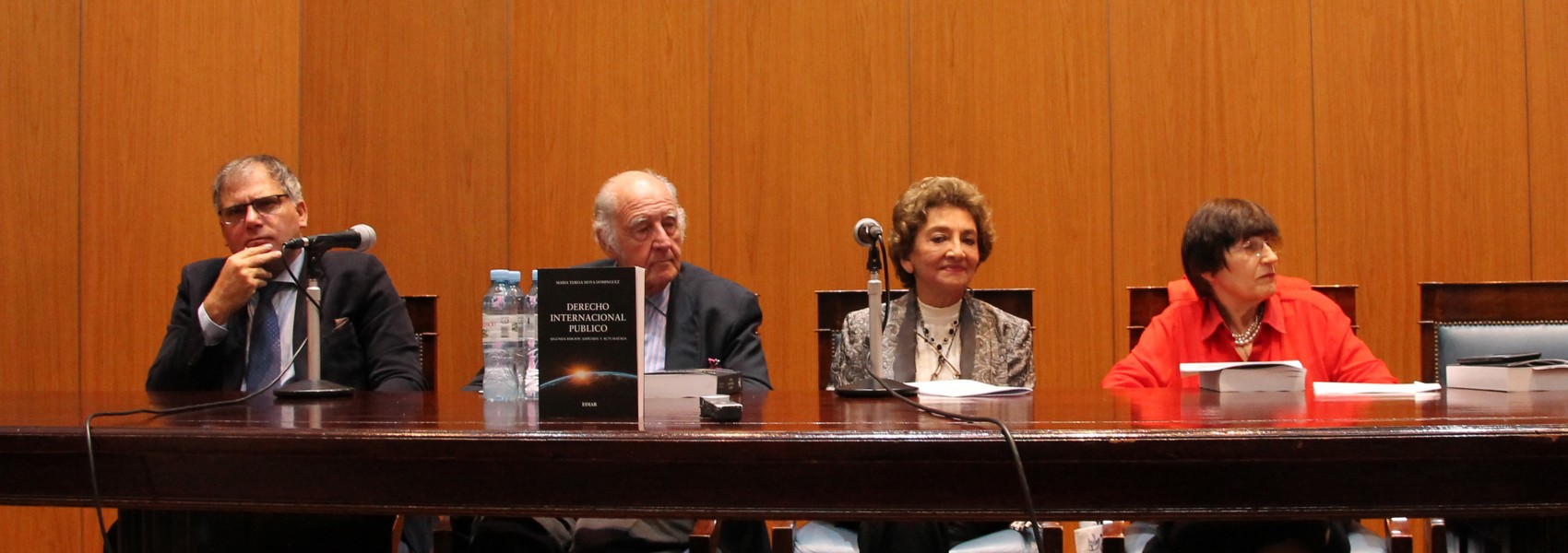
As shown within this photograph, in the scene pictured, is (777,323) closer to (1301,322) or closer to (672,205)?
(672,205)

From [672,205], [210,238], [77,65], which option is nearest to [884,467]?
[672,205]

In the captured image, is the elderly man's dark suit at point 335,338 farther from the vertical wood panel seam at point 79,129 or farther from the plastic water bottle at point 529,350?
the vertical wood panel seam at point 79,129

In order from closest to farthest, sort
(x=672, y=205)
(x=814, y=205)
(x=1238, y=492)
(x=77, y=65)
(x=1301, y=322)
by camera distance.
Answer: (x=1238, y=492) → (x=1301, y=322) → (x=672, y=205) → (x=77, y=65) → (x=814, y=205)

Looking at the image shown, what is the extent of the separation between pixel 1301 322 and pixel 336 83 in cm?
356

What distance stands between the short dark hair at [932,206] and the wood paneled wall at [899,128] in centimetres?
150

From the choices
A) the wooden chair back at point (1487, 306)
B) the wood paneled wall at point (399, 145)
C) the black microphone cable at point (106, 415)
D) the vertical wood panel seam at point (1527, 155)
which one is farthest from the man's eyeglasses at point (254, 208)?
the vertical wood panel seam at point (1527, 155)

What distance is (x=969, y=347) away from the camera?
274 cm

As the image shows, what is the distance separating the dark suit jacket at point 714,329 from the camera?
8.32ft

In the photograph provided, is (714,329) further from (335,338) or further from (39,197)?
(39,197)

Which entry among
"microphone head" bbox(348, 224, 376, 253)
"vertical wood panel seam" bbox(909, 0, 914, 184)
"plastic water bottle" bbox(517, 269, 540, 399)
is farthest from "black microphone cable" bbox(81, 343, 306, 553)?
"vertical wood panel seam" bbox(909, 0, 914, 184)

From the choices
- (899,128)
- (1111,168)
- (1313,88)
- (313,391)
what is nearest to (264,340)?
(313,391)

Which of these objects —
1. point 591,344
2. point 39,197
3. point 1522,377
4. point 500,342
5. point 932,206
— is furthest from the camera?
point 39,197

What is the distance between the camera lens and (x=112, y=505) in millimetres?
1394

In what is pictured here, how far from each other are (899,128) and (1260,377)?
8.57ft
